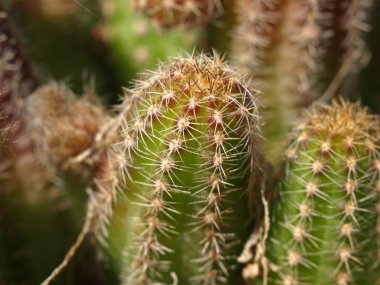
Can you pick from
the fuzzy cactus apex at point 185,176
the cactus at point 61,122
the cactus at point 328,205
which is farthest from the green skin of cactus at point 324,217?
the cactus at point 61,122

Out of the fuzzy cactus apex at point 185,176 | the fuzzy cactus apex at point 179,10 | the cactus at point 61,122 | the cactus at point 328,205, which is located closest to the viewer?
the fuzzy cactus apex at point 185,176

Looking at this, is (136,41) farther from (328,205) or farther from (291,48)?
(328,205)

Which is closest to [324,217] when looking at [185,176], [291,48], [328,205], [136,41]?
[328,205]

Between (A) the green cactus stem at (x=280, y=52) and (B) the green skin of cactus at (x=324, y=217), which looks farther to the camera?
(A) the green cactus stem at (x=280, y=52)

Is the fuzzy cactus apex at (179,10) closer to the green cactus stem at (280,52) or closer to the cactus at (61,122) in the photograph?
the green cactus stem at (280,52)

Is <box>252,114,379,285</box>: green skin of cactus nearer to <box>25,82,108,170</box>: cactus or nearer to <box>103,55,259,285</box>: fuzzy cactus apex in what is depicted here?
<box>103,55,259,285</box>: fuzzy cactus apex

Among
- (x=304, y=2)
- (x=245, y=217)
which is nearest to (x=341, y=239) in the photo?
(x=245, y=217)
